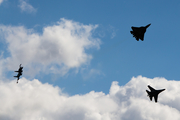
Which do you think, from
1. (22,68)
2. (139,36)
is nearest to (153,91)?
(139,36)

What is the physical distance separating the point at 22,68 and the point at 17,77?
7.44 m

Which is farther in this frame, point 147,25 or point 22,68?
point 22,68

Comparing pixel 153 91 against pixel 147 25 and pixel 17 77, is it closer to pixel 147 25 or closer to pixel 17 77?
A: pixel 147 25

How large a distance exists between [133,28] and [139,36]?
4795 mm

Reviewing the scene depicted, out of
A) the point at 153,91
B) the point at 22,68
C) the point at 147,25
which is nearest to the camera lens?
the point at 147,25

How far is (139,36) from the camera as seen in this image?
79625mm

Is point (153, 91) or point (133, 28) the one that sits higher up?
point (133, 28)

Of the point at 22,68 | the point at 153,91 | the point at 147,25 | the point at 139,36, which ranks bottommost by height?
the point at 153,91

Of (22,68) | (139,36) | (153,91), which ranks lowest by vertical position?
(153,91)

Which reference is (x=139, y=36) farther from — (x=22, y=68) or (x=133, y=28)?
(x=22, y=68)

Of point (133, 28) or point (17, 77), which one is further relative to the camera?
point (17, 77)

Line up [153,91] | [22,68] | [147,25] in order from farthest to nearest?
[22,68] → [153,91] → [147,25]

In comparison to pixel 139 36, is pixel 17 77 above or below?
below

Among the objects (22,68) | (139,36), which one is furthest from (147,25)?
(22,68)
